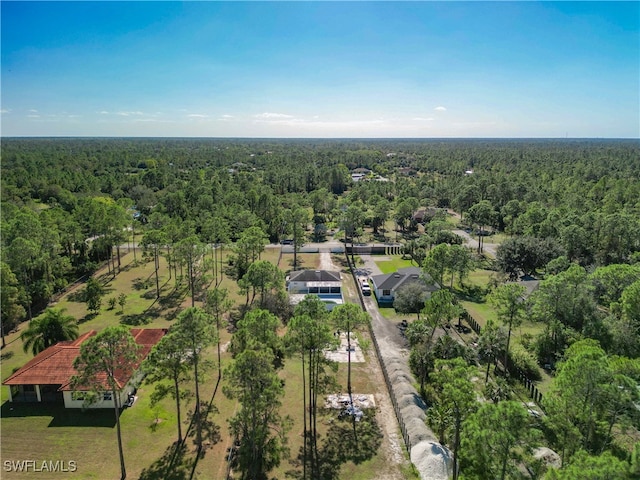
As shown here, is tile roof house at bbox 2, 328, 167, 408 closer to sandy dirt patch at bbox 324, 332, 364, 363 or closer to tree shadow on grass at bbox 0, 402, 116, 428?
tree shadow on grass at bbox 0, 402, 116, 428

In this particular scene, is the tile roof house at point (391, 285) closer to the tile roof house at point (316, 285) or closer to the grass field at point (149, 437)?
the tile roof house at point (316, 285)

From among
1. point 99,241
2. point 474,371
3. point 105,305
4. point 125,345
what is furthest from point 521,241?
point 99,241

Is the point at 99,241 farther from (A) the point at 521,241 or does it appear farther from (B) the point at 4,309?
(A) the point at 521,241

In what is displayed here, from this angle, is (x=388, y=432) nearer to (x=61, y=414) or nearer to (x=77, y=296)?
(x=61, y=414)

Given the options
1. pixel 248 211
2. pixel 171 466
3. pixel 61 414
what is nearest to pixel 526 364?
pixel 171 466

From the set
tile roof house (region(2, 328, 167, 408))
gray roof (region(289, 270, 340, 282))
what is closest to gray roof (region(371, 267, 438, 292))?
gray roof (region(289, 270, 340, 282))

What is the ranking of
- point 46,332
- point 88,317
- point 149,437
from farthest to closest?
point 88,317 < point 46,332 < point 149,437
